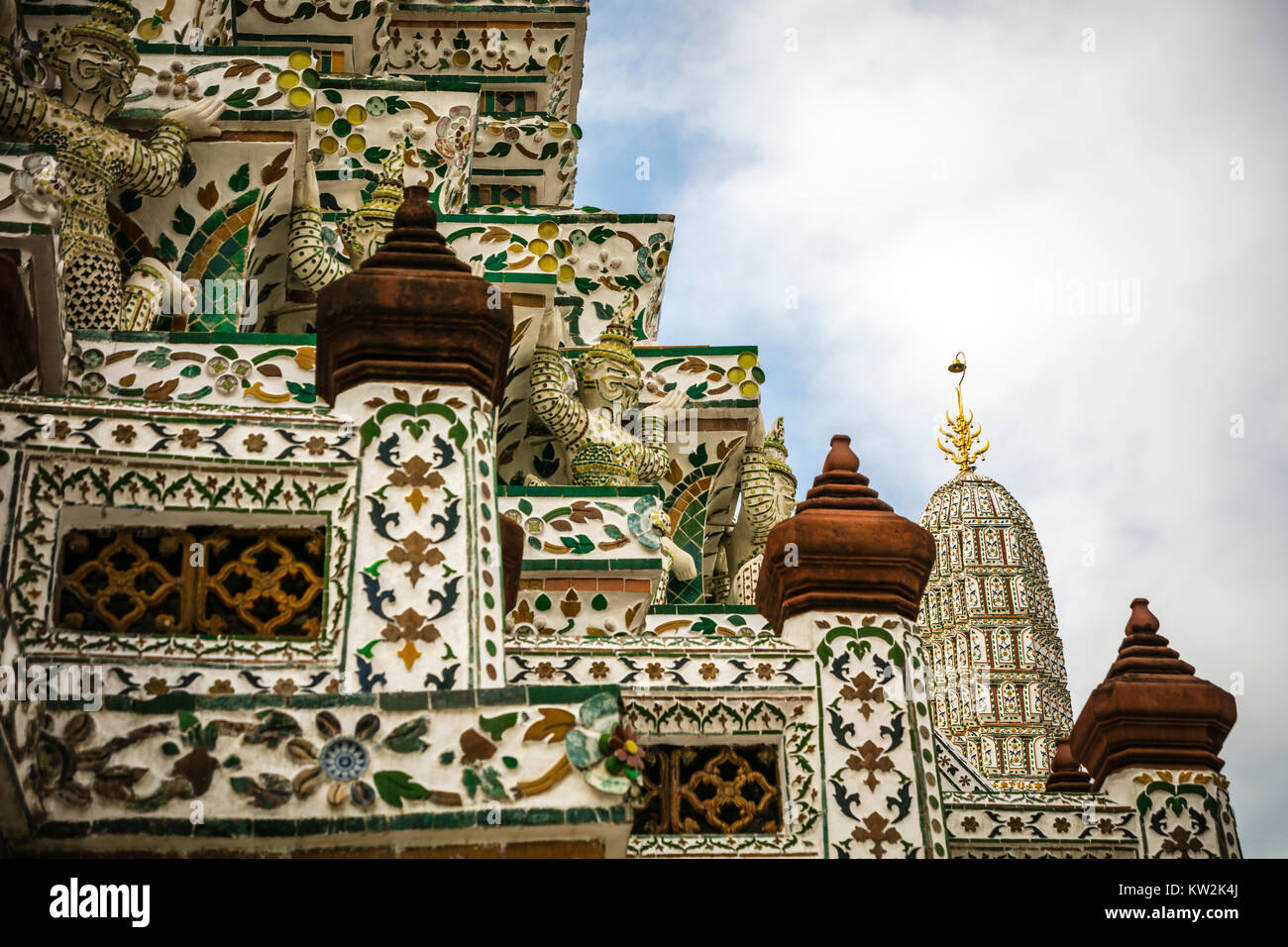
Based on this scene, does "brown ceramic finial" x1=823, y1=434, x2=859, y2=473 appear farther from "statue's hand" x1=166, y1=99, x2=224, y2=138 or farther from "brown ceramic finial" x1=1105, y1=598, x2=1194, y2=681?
"statue's hand" x1=166, y1=99, x2=224, y2=138

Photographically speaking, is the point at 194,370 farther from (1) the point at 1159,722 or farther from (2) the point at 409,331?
(1) the point at 1159,722

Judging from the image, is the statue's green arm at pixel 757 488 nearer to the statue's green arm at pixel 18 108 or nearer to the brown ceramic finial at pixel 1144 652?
the brown ceramic finial at pixel 1144 652

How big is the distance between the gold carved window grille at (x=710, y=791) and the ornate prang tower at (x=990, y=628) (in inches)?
1123

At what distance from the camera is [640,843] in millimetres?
7617

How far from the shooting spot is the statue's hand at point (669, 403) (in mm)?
14531

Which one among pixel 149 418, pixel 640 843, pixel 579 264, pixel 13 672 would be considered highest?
pixel 579 264

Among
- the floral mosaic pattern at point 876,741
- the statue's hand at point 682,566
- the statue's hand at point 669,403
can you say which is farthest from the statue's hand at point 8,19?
the floral mosaic pattern at point 876,741

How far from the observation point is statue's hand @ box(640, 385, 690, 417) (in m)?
14.5

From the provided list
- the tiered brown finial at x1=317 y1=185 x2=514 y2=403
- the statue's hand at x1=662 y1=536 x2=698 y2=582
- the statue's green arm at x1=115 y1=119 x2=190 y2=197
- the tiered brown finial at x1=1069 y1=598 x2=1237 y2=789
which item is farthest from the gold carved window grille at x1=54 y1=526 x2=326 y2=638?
the statue's hand at x1=662 y1=536 x2=698 y2=582

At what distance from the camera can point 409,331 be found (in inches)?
305

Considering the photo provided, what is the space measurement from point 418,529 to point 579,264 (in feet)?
26.7

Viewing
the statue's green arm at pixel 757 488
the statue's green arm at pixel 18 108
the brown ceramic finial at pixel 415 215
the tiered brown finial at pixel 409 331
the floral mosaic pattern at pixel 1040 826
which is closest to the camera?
the tiered brown finial at pixel 409 331
